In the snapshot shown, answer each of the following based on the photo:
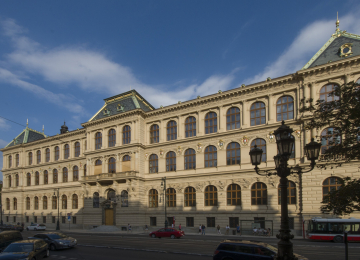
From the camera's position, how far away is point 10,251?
16.0 meters

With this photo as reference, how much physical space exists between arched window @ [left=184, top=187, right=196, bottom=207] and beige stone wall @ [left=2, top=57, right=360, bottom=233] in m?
0.64

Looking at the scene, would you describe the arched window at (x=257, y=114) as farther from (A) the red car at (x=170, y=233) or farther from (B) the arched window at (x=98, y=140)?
(B) the arched window at (x=98, y=140)

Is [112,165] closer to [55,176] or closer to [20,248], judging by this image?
[55,176]

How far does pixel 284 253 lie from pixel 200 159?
3399 centimetres

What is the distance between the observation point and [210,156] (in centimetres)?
4259

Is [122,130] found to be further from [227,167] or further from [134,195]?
[227,167]

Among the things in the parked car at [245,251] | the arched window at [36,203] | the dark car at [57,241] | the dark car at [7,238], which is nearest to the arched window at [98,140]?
the arched window at [36,203]

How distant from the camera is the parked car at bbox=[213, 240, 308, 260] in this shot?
13.8 metres

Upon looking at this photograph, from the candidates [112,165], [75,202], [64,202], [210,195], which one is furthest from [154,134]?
[64,202]

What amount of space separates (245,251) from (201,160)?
28850 mm

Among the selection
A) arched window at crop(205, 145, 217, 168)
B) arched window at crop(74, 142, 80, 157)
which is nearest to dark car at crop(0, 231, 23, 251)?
arched window at crop(205, 145, 217, 168)

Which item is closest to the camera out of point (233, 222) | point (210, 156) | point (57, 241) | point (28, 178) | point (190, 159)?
point (57, 241)

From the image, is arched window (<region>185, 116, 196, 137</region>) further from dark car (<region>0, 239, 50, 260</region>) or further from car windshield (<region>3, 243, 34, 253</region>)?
car windshield (<region>3, 243, 34, 253</region>)

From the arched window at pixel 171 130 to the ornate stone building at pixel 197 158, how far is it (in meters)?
0.17
